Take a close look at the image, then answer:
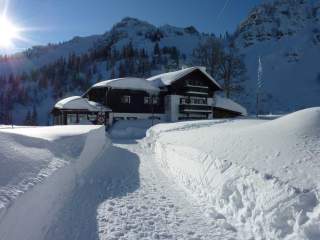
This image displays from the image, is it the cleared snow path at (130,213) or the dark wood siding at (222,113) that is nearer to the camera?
the cleared snow path at (130,213)

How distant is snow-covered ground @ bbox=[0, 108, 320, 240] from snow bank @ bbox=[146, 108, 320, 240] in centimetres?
2

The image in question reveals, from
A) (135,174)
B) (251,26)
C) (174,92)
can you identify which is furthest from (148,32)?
(135,174)

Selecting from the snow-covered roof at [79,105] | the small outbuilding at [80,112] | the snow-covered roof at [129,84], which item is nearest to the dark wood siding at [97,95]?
the snow-covered roof at [129,84]

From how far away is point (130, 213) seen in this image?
6.45 meters

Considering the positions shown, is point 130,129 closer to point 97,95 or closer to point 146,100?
point 146,100

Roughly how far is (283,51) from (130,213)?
4556 inches

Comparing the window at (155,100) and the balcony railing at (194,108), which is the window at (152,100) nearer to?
the window at (155,100)

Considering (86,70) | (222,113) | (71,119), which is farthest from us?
(86,70)

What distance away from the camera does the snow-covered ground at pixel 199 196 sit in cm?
450

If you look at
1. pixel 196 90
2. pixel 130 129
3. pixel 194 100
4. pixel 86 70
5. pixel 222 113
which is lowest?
pixel 130 129

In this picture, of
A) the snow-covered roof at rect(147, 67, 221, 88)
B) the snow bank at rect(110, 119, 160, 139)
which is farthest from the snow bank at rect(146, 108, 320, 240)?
the snow-covered roof at rect(147, 67, 221, 88)

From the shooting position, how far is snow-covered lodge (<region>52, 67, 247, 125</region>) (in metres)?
33.2

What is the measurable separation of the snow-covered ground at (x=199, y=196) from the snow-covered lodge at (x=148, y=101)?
943 inches

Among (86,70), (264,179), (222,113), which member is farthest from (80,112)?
(86,70)
